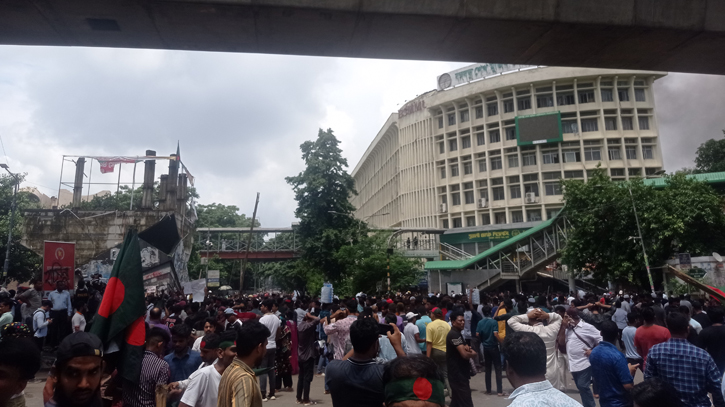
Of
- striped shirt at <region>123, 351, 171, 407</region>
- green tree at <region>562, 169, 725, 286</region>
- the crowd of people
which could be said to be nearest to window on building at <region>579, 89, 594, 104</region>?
green tree at <region>562, 169, 725, 286</region>

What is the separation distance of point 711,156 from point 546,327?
52.8 meters

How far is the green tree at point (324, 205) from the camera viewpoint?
3428 cm

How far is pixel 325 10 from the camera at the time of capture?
214 inches

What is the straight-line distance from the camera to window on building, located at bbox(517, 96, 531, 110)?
47156 millimetres

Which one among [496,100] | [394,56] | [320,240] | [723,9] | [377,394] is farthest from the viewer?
[496,100]

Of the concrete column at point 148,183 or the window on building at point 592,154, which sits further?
the window on building at point 592,154

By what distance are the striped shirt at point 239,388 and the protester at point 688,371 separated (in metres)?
3.28

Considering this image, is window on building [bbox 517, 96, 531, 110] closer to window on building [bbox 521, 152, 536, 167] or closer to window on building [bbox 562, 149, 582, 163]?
window on building [bbox 521, 152, 536, 167]

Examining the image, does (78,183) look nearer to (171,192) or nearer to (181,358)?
(171,192)

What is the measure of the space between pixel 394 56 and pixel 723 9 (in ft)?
13.5

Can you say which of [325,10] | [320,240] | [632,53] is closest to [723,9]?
[632,53]

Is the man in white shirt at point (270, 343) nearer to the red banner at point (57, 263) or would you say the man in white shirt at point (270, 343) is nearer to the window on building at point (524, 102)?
the red banner at point (57, 263)

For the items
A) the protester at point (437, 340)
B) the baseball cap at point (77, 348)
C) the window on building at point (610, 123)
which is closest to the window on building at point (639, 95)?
the window on building at point (610, 123)

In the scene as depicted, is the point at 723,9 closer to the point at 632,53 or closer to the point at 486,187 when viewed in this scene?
the point at 632,53
